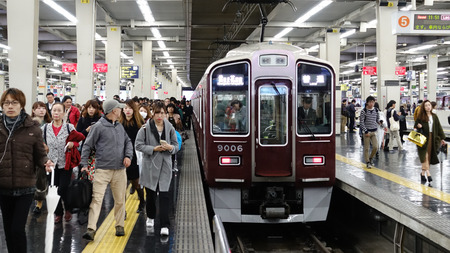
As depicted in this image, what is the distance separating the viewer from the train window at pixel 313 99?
21.9ft

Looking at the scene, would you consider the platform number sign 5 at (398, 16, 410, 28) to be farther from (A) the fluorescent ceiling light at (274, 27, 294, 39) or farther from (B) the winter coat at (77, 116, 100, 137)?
(A) the fluorescent ceiling light at (274, 27, 294, 39)

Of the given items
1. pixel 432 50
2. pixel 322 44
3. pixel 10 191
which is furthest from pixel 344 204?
pixel 432 50

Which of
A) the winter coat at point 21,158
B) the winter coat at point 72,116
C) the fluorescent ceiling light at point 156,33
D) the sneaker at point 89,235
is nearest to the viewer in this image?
the winter coat at point 21,158

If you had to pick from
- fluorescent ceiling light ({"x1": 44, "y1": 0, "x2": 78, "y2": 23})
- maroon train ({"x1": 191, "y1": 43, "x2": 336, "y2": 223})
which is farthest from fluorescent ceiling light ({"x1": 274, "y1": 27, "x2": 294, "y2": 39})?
maroon train ({"x1": 191, "y1": 43, "x2": 336, "y2": 223})

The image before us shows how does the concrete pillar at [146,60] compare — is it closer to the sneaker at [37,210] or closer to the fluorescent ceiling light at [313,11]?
the fluorescent ceiling light at [313,11]

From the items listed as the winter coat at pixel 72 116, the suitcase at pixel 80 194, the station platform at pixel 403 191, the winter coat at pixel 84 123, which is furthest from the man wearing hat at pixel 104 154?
the station platform at pixel 403 191

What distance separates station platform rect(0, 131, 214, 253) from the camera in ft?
15.3

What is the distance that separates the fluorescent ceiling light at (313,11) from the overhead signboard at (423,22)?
6323 millimetres

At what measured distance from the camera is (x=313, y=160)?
662 centimetres

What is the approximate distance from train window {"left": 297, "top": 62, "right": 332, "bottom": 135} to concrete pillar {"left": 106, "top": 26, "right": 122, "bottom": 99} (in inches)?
553

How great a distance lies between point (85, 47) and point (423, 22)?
37.0ft

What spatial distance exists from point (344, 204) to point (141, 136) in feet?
18.2

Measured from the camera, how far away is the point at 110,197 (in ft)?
24.1

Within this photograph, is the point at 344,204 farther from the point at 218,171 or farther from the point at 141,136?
the point at 141,136
